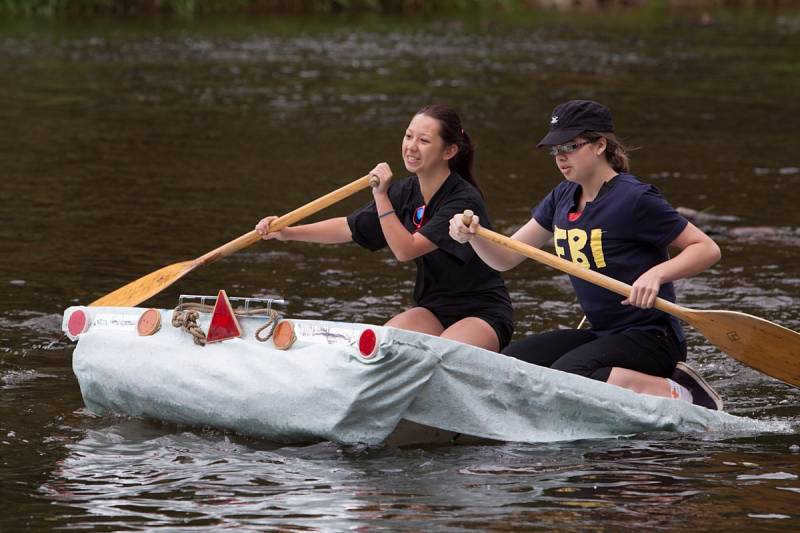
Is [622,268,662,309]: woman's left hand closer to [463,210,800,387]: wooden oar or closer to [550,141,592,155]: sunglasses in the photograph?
[463,210,800,387]: wooden oar

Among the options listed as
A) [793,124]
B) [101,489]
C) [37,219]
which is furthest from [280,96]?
[101,489]

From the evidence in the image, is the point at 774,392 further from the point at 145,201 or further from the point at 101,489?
the point at 145,201

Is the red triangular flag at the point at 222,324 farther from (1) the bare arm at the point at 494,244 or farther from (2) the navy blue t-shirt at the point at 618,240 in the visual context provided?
(2) the navy blue t-shirt at the point at 618,240

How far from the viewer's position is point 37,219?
1025 cm

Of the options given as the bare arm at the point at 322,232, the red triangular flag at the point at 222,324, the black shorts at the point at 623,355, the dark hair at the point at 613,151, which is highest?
the dark hair at the point at 613,151

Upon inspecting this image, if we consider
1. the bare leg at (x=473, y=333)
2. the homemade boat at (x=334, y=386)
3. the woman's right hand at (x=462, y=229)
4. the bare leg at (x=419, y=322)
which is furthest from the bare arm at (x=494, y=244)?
the homemade boat at (x=334, y=386)

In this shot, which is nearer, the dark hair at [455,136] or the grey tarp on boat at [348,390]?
the grey tarp on boat at [348,390]

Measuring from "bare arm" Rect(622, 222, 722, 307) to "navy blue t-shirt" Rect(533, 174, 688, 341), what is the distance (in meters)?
0.12

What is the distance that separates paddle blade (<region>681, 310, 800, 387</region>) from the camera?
18.6ft

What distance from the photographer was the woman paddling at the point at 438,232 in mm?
5746

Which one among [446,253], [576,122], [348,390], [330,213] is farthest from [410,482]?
[330,213]

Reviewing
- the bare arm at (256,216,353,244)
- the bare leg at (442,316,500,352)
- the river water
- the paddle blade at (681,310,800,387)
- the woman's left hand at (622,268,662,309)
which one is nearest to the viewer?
the river water

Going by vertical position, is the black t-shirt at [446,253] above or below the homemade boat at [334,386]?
above

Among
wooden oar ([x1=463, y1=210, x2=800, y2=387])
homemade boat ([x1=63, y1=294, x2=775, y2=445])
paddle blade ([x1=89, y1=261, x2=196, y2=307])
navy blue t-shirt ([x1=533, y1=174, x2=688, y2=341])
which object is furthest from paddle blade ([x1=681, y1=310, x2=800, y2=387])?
paddle blade ([x1=89, y1=261, x2=196, y2=307])
